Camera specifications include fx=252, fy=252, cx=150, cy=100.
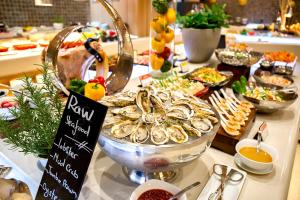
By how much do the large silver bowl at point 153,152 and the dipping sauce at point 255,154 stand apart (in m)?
0.22

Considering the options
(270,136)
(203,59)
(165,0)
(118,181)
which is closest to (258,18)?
(203,59)

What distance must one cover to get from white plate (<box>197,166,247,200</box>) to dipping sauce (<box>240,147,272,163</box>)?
0.09 m

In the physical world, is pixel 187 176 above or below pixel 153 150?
below

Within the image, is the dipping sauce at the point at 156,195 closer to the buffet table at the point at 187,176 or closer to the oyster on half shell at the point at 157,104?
the buffet table at the point at 187,176

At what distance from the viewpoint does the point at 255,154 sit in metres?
0.78

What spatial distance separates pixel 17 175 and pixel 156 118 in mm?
417

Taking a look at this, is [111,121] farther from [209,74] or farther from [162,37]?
[162,37]

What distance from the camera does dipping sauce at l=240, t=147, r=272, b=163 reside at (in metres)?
0.76

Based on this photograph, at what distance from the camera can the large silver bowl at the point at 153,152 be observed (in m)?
0.56

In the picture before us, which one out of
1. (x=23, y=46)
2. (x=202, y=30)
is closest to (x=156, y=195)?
(x=202, y=30)

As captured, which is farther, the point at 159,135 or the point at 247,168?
the point at 247,168

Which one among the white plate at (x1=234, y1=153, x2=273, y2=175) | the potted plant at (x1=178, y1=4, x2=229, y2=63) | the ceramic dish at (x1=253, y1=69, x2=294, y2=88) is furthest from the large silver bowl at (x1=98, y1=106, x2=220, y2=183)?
the potted plant at (x1=178, y1=4, x2=229, y2=63)

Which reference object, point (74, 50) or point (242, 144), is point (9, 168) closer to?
point (74, 50)

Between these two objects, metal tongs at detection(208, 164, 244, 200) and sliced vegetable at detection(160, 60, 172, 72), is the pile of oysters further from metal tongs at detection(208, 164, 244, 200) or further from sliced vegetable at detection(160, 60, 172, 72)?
sliced vegetable at detection(160, 60, 172, 72)
